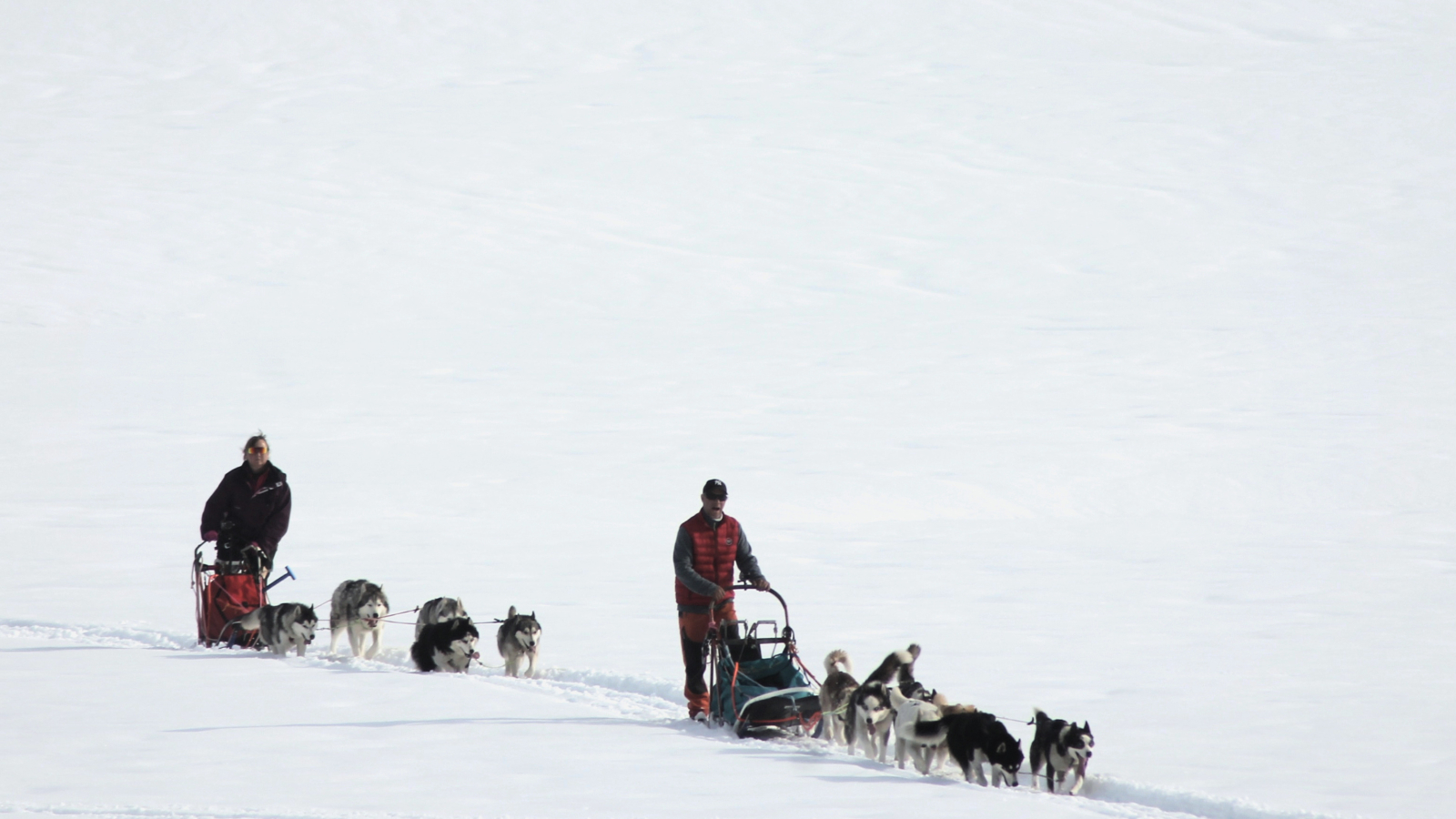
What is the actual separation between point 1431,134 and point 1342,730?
39.8 meters

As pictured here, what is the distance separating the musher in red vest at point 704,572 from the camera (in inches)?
269

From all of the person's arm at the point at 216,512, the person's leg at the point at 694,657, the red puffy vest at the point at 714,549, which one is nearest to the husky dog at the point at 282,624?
the person's arm at the point at 216,512

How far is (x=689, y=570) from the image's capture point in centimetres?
687

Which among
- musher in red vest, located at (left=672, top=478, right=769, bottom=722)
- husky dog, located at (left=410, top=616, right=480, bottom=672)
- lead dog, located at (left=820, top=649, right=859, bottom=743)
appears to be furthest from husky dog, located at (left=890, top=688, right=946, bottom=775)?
husky dog, located at (left=410, top=616, right=480, bottom=672)

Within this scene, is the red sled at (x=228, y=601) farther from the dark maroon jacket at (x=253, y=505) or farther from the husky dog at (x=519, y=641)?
the husky dog at (x=519, y=641)

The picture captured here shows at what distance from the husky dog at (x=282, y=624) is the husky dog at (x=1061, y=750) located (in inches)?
177

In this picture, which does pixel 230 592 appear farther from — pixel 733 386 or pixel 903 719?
pixel 733 386

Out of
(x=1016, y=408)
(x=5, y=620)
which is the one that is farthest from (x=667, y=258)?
(x=5, y=620)

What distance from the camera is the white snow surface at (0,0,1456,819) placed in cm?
692

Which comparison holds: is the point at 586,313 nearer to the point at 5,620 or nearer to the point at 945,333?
the point at 945,333

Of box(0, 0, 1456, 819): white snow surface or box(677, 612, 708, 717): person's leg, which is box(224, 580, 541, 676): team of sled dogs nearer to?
box(0, 0, 1456, 819): white snow surface

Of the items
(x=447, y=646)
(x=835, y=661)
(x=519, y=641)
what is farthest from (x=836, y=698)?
(x=447, y=646)

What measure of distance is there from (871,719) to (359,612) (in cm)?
360

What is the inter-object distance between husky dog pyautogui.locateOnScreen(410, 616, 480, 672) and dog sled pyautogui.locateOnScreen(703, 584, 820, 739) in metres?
1.83
